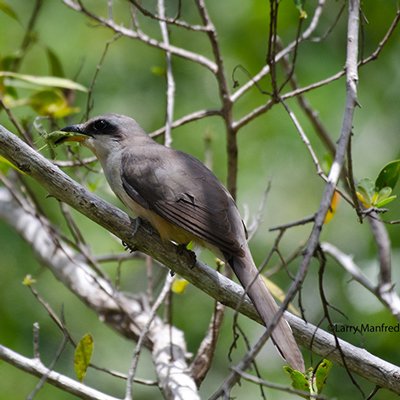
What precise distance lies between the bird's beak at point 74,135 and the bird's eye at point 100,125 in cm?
10

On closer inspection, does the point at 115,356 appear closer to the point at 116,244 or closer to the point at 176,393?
the point at 116,244

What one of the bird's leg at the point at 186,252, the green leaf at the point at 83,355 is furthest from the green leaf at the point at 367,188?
the green leaf at the point at 83,355

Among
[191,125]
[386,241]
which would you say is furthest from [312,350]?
[191,125]

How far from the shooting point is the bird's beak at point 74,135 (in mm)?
4855

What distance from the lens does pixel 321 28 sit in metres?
7.70

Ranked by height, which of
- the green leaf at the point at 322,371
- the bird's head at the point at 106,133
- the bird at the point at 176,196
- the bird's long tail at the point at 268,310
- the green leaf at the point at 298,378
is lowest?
the green leaf at the point at 298,378

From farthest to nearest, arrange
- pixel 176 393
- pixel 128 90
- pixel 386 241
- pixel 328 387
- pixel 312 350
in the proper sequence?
1. pixel 128 90
2. pixel 328 387
3. pixel 386 241
4. pixel 176 393
5. pixel 312 350

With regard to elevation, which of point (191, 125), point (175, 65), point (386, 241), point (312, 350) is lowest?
point (312, 350)

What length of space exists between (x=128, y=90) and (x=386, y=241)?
3165 mm

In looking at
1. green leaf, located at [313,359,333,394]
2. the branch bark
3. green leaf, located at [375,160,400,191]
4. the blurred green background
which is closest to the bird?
the branch bark

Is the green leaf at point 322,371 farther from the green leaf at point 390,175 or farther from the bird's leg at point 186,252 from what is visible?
the green leaf at point 390,175

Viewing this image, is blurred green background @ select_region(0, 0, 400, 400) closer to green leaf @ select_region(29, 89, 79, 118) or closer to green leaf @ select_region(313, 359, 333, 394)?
green leaf @ select_region(29, 89, 79, 118)

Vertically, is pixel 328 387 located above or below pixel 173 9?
below

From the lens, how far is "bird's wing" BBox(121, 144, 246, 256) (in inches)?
167
